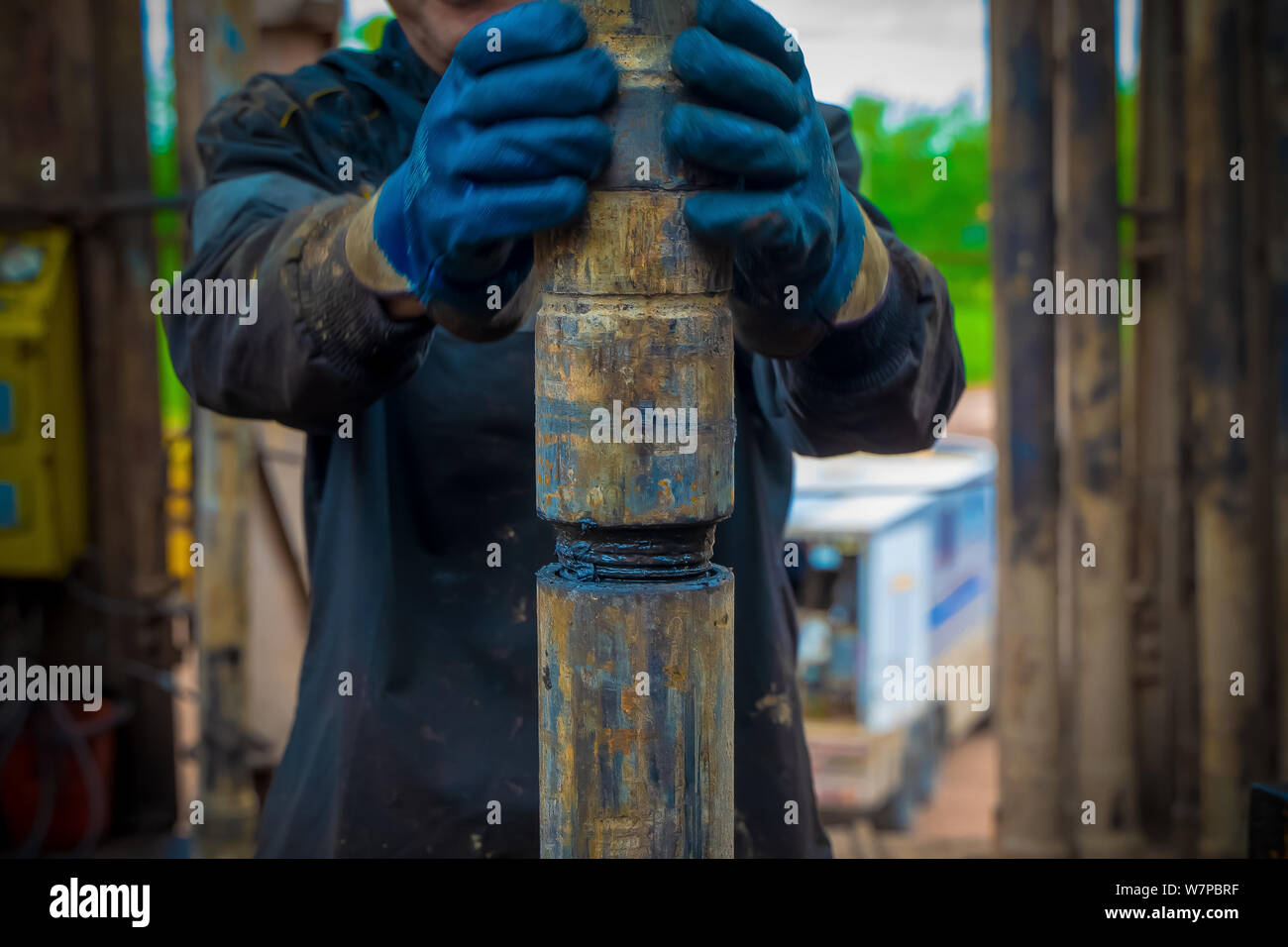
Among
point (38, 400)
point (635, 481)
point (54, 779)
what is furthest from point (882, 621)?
point (635, 481)

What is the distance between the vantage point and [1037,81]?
15.3 feet

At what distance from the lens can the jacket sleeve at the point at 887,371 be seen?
163 cm

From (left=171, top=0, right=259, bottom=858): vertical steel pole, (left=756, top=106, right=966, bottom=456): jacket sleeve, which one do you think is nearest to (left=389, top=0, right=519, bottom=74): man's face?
(left=756, top=106, right=966, bottom=456): jacket sleeve

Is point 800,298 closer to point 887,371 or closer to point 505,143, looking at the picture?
point 887,371

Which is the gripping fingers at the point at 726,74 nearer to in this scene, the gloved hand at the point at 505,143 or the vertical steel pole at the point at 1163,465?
the gloved hand at the point at 505,143

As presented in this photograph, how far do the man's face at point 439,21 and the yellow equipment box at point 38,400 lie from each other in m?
3.40

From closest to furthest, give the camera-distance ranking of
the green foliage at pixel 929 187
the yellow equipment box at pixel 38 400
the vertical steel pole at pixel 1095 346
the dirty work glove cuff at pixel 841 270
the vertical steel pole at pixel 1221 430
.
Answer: the dirty work glove cuff at pixel 841 270
the vertical steel pole at pixel 1221 430
the vertical steel pole at pixel 1095 346
the yellow equipment box at pixel 38 400
the green foliage at pixel 929 187

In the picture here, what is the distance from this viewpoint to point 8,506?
5.06 metres

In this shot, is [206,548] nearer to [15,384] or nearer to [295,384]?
[15,384]

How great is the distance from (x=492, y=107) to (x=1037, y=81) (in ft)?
A: 12.3

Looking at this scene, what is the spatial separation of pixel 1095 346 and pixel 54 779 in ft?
12.7

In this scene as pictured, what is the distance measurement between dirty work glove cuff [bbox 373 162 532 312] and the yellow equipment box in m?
3.96

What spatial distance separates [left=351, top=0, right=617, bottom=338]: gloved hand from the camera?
1262 mm

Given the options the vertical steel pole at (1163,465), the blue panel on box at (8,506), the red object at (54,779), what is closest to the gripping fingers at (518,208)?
the vertical steel pole at (1163,465)
